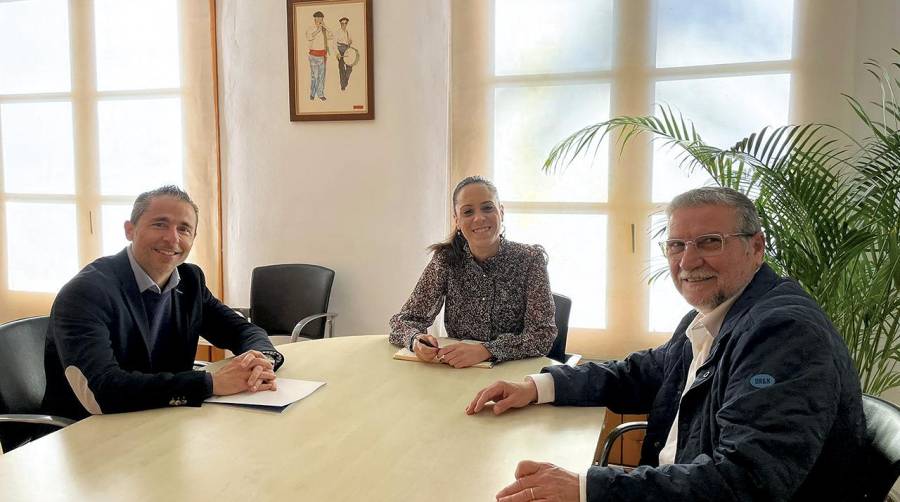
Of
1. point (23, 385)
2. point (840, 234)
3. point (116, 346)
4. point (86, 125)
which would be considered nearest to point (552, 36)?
point (840, 234)

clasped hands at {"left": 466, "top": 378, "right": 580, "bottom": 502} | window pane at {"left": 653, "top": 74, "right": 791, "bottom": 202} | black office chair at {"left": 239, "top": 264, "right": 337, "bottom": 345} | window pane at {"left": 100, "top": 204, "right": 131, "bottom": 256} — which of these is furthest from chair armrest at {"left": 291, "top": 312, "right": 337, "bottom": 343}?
clasped hands at {"left": 466, "top": 378, "right": 580, "bottom": 502}

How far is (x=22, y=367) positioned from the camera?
1948 mm

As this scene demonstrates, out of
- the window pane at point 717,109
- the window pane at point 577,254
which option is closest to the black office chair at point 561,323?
the window pane at point 577,254

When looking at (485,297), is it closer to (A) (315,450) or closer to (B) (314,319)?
(A) (315,450)

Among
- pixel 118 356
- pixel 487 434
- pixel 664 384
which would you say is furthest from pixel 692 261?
pixel 118 356

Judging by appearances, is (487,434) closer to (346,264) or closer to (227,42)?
(346,264)

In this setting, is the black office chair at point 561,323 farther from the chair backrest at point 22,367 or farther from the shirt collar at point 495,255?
the chair backrest at point 22,367

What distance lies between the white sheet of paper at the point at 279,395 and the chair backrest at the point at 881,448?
1273mm

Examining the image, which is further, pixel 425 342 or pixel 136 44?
pixel 136 44

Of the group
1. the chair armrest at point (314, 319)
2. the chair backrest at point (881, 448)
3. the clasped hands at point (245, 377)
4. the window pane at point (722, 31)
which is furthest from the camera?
the chair armrest at point (314, 319)

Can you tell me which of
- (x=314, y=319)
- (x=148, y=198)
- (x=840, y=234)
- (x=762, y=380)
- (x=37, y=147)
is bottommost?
(x=314, y=319)

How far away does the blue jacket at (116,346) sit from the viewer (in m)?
1.63

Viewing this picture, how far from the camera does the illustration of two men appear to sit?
3.47m

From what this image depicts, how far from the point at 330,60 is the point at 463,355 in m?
2.08
